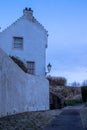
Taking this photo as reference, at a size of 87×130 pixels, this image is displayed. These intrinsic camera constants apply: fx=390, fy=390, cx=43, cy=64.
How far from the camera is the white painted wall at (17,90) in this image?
1725 centimetres

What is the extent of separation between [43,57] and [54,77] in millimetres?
10250

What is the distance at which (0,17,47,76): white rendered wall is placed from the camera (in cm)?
3741

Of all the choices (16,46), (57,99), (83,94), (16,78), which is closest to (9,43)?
(16,46)

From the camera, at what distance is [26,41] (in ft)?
123

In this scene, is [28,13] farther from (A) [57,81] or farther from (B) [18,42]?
(A) [57,81]

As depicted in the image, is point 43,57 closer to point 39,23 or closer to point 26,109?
point 39,23

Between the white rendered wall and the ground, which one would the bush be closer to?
the white rendered wall

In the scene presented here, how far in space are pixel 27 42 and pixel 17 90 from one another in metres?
17.2

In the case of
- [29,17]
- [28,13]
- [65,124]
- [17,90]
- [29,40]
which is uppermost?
[28,13]

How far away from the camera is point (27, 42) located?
124ft

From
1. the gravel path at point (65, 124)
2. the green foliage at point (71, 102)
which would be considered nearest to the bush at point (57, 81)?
the green foliage at point (71, 102)

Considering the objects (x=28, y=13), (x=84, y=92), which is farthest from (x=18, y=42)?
(x=84, y=92)

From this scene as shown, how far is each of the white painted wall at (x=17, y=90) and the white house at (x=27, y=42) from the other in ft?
20.2

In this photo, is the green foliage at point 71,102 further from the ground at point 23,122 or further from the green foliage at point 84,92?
the ground at point 23,122
